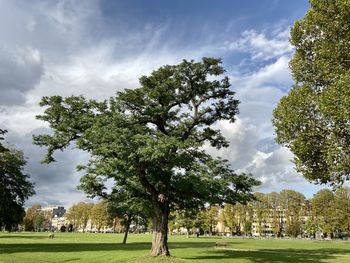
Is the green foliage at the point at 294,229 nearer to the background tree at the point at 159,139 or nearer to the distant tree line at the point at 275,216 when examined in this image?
the distant tree line at the point at 275,216

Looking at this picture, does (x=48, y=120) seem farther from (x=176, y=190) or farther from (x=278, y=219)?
(x=278, y=219)

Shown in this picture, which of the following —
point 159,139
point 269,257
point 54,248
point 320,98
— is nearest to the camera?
point 320,98

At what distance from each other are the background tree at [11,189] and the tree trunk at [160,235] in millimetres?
19779

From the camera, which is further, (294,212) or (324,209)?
(294,212)

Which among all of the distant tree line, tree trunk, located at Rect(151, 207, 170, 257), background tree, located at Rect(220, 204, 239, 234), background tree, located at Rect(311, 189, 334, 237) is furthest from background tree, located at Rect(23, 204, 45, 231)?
tree trunk, located at Rect(151, 207, 170, 257)

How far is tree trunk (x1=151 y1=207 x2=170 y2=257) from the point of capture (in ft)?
96.2

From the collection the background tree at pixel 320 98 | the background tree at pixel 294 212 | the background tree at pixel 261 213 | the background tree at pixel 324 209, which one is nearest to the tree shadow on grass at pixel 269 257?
the background tree at pixel 320 98

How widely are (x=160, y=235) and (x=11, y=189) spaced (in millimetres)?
21752

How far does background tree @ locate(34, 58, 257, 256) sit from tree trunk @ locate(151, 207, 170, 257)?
0.24 feet

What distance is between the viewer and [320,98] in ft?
55.4

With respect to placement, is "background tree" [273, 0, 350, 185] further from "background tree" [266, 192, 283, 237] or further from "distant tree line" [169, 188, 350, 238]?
"background tree" [266, 192, 283, 237]

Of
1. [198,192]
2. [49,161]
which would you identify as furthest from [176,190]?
[49,161]

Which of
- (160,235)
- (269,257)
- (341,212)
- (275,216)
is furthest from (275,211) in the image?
(160,235)

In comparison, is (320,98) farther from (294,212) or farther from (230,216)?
(230,216)
